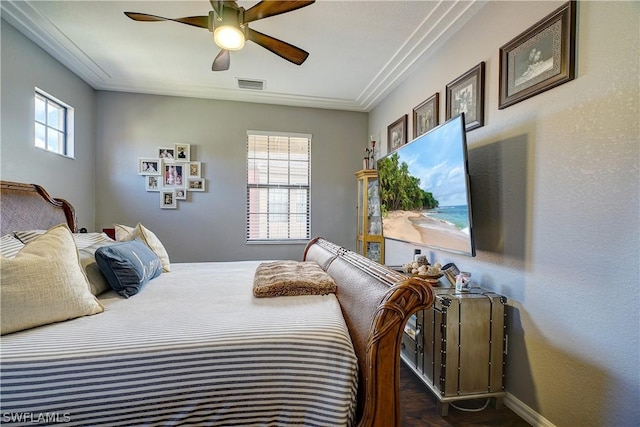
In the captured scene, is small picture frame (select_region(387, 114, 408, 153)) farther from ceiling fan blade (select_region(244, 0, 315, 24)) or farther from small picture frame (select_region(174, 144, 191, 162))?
small picture frame (select_region(174, 144, 191, 162))

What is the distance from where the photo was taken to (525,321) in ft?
5.65

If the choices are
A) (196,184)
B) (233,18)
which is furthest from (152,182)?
(233,18)

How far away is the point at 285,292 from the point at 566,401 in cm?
159

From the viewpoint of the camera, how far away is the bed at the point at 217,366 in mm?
956

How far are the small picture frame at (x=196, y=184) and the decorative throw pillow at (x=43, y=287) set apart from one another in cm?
248

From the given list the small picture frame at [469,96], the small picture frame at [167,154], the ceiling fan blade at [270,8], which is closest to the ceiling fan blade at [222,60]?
the ceiling fan blade at [270,8]

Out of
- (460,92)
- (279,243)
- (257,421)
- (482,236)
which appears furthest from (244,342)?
(279,243)

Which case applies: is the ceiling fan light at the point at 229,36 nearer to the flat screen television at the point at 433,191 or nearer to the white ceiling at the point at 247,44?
the white ceiling at the point at 247,44

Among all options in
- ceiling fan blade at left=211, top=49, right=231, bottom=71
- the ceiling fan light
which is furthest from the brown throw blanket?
ceiling fan blade at left=211, top=49, right=231, bottom=71

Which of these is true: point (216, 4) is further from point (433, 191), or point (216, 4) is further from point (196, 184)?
point (196, 184)

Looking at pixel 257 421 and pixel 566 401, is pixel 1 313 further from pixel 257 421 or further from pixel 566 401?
pixel 566 401

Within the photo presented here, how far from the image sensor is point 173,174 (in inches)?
150

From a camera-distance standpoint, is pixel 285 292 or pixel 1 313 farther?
pixel 285 292

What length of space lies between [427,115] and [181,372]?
282 centimetres
